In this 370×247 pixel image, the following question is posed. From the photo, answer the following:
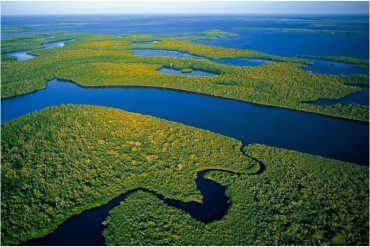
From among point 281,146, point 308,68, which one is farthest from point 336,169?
point 308,68

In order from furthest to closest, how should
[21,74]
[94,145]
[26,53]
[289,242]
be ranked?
1. [26,53]
2. [21,74]
3. [94,145]
4. [289,242]

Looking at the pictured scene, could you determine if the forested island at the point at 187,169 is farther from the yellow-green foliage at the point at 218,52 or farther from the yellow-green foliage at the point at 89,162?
the yellow-green foliage at the point at 218,52

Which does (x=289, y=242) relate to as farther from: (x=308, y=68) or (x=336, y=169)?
(x=308, y=68)

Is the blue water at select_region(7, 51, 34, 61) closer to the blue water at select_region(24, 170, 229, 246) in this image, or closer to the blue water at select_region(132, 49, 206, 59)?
the blue water at select_region(132, 49, 206, 59)

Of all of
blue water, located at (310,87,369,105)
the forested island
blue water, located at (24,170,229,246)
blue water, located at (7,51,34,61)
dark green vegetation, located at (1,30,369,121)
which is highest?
blue water, located at (7,51,34,61)

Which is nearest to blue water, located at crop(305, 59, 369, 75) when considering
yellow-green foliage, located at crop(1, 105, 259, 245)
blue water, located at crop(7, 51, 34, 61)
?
yellow-green foliage, located at crop(1, 105, 259, 245)

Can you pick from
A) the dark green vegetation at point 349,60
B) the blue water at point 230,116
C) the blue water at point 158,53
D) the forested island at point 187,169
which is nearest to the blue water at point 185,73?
the forested island at point 187,169
